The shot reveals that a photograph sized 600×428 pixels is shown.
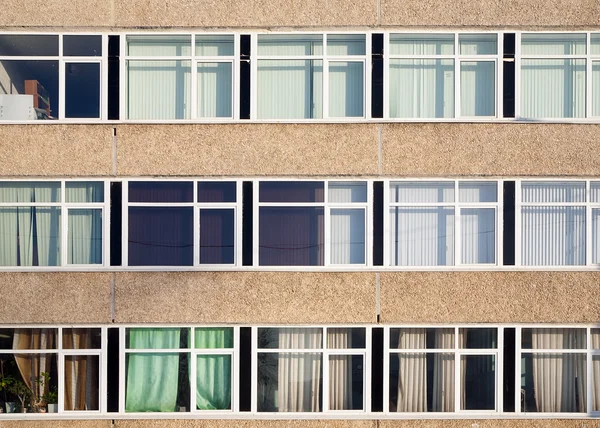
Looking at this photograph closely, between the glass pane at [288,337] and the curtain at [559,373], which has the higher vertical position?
the glass pane at [288,337]

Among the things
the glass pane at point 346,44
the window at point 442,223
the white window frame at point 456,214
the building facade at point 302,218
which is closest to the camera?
the building facade at point 302,218

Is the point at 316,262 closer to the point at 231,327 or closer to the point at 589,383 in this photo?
the point at 231,327

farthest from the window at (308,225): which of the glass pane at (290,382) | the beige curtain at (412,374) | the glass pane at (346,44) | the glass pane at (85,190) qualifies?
the glass pane at (85,190)

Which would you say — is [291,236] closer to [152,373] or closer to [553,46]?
[152,373]

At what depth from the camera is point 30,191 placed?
12523 millimetres

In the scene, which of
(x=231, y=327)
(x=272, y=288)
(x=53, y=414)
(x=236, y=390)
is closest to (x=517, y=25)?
(x=272, y=288)

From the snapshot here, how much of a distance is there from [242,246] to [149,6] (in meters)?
4.52

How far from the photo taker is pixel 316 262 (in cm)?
1242

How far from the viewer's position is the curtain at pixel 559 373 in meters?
12.5

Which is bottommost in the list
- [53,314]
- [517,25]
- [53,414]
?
[53,414]

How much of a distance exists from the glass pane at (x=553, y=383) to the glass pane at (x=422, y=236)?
2345mm

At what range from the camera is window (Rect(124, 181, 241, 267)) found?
1243 centimetres

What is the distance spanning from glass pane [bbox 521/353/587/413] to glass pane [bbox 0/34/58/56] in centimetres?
999

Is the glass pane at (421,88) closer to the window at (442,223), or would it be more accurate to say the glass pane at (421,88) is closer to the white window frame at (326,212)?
the window at (442,223)
